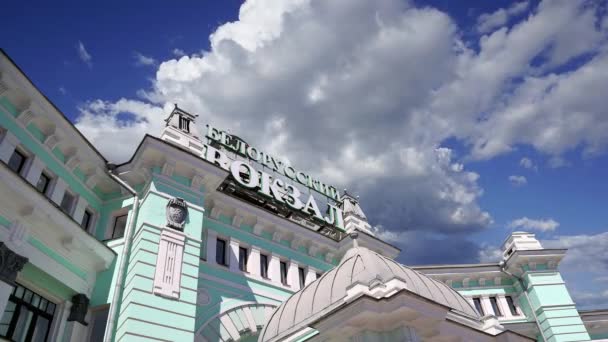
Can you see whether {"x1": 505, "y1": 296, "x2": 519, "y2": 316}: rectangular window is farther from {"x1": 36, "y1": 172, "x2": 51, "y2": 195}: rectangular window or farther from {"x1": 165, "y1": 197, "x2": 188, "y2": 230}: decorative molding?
{"x1": 36, "y1": 172, "x2": 51, "y2": 195}: rectangular window

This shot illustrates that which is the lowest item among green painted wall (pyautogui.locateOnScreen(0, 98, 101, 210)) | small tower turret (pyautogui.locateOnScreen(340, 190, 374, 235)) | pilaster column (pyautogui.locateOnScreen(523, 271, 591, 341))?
pilaster column (pyautogui.locateOnScreen(523, 271, 591, 341))

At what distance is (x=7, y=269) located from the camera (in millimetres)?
14320

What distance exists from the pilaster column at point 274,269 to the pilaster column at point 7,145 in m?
12.6

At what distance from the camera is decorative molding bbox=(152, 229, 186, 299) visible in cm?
1728

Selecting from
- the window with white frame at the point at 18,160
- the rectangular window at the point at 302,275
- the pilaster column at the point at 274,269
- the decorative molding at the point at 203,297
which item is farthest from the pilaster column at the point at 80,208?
the rectangular window at the point at 302,275

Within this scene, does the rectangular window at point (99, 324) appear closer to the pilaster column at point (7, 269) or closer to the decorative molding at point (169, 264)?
the decorative molding at point (169, 264)

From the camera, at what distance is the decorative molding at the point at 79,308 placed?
659 inches

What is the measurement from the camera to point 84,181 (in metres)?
20.4

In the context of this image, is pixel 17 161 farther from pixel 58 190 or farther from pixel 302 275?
pixel 302 275

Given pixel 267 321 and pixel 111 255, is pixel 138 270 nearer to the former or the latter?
pixel 111 255

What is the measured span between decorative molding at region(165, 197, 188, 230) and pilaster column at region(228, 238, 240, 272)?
3679mm

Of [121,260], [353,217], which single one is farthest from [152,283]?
[353,217]

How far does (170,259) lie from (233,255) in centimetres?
484

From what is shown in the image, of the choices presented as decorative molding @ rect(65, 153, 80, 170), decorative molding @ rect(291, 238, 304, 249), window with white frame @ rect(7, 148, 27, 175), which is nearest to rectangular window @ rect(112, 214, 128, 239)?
decorative molding @ rect(65, 153, 80, 170)
